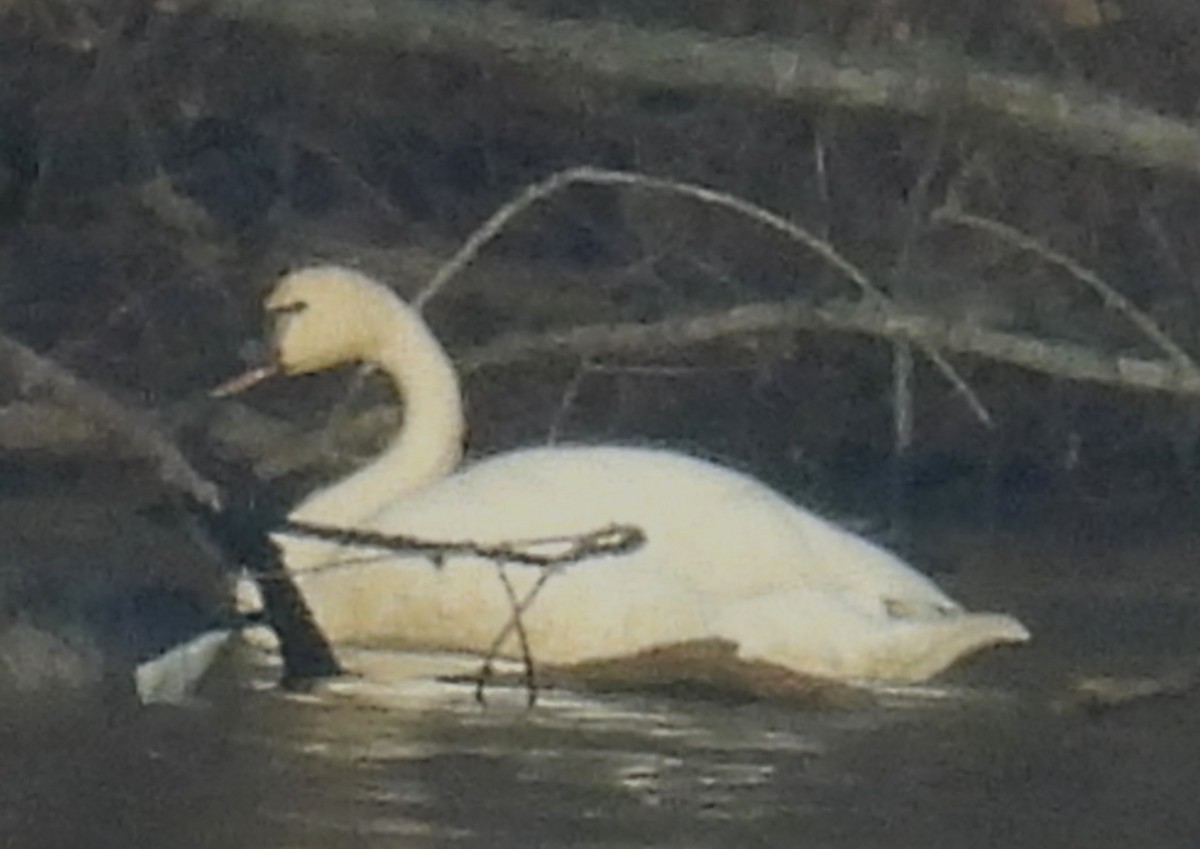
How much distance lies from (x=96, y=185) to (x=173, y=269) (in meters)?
0.16

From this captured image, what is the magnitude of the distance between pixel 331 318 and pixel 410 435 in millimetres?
194

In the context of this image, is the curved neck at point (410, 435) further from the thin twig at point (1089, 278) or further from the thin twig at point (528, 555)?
the thin twig at point (1089, 278)

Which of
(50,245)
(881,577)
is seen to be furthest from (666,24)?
(881,577)

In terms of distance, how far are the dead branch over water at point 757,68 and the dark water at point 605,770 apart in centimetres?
122

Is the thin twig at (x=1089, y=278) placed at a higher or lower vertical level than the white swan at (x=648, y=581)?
higher

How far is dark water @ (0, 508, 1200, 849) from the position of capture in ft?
17.2

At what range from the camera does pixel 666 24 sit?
311 inches

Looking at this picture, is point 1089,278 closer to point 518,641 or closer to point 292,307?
point 292,307

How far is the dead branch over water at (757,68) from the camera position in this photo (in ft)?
24.2

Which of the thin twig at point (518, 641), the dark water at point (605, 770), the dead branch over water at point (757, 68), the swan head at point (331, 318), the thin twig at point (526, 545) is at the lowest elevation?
the dark water at point (605, 770)

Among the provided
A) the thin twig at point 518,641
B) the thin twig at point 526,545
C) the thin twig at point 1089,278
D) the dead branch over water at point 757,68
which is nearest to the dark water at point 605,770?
the thin twig at point 518,641

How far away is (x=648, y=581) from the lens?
5992 mm

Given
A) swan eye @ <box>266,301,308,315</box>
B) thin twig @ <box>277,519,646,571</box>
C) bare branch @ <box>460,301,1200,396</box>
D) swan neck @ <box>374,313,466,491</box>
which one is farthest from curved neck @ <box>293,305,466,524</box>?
bare branch @ <box>460,301,1200,396</box>

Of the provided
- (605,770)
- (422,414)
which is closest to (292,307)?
(422,414)
